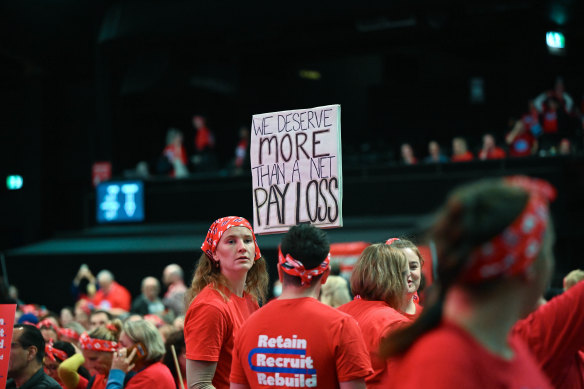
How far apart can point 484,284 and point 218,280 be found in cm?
252

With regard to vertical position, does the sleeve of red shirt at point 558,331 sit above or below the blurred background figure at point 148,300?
above

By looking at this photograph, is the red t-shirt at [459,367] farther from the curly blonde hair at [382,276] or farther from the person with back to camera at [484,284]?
the curly blonde hair at [382,276]

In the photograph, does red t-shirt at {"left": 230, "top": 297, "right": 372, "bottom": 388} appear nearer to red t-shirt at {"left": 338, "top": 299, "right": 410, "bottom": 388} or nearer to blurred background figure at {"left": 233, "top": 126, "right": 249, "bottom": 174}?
red t-shirt at {"left": 338, "top": 299, "right": 410, "bottom": 388}

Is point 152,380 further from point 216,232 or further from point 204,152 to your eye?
point 204,152

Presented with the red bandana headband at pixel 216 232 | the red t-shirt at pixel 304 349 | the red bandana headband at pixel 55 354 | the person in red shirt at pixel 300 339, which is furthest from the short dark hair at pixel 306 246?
the red bandana headband at pixel 55 354

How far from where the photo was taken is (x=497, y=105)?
1739 cm

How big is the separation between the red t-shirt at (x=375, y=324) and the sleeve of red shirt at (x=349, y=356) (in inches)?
13.2

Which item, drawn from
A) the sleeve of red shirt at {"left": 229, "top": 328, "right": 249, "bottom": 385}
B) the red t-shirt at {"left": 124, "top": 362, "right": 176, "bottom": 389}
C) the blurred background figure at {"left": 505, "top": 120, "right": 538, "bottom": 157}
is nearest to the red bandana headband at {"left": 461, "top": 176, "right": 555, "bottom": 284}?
the sleeve of red shirt at {"left": 229, "top": 328, "right": 249, "bottom": 385}

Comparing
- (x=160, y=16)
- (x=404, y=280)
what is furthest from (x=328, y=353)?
(x=160, y=16)

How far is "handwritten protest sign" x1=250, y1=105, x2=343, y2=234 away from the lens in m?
4.18

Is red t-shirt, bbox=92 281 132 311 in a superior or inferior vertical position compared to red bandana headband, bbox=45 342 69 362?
inferior

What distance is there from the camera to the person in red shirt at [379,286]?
3514mm

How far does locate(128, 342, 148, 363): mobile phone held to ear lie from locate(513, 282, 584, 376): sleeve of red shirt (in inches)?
101

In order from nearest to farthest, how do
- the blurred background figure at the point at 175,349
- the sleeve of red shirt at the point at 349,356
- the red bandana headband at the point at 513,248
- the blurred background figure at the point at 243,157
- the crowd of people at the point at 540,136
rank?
the red bandana headband at the point at 513,248 → the sleeve of red shirt at the point at 349,356 → the blurred background figure at the point at 175,349 → the crowd of people at the point at 540,136 → the blurred background figure at the point at 243,157
